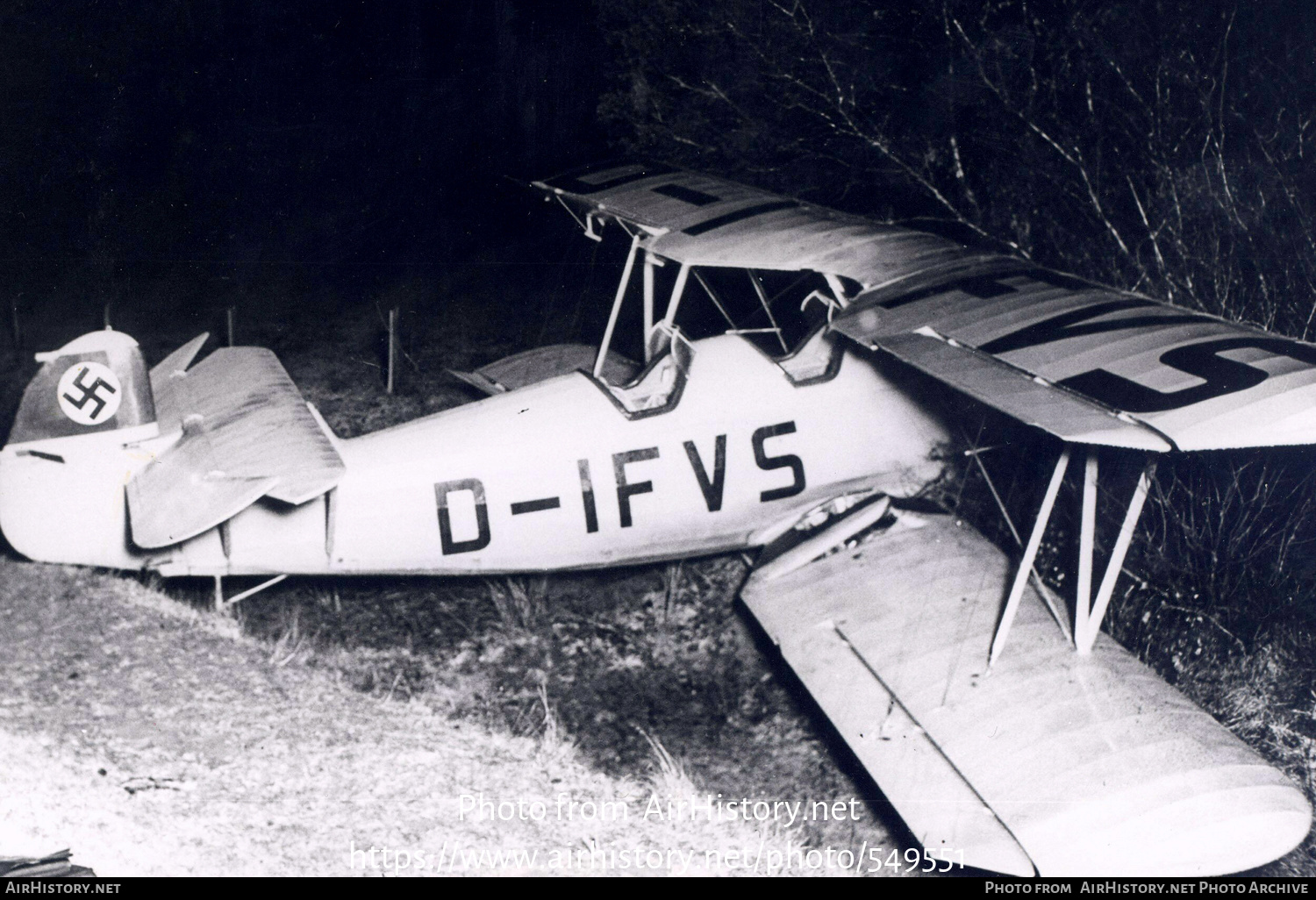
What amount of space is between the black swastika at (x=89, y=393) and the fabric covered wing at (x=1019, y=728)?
290 cm

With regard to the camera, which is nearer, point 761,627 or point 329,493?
point 329,493

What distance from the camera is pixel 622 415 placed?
14.2ft

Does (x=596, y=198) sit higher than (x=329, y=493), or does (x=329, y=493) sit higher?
(x=596, y=198)

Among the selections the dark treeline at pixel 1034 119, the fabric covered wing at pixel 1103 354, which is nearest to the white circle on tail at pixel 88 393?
the fabric covered wing at pixel 1103 354

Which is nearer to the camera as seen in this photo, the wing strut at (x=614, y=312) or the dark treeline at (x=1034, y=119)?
the dark treeline at (x=1034, y=119)

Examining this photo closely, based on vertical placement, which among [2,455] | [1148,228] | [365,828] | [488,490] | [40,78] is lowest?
[365,828]

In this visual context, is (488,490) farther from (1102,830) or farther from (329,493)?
(1102,830)

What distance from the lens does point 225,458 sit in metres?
3.75

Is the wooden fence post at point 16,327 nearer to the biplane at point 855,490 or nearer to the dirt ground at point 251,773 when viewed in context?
the biplane at point 855,490

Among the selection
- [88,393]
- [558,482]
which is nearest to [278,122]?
[88,393]

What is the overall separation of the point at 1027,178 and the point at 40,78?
5.93 metres

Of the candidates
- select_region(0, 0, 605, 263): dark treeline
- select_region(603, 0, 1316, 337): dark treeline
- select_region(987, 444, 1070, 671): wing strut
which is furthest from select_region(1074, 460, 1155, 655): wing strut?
select_region(0, 0, 605, 263): dark treeline

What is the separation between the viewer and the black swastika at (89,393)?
3.78 meters

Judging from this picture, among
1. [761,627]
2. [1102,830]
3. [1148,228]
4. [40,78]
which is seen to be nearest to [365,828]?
[761,627]
